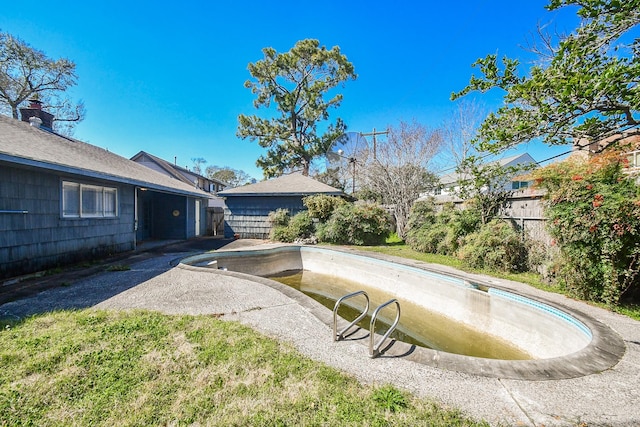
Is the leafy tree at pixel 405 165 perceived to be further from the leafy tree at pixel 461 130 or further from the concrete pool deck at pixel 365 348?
the concrete pool deck at pixel 365 348

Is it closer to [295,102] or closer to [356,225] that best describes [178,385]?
[356,225]

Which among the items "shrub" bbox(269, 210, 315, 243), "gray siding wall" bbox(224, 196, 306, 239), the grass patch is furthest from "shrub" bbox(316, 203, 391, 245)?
the grass patch

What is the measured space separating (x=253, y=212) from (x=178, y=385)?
11.8 metres

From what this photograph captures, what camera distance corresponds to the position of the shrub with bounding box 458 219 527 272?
22.0ft

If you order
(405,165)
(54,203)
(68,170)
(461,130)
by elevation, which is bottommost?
(54,203)

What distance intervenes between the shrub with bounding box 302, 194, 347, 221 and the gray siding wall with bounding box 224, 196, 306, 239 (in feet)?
3.71

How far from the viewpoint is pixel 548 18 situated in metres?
4.60

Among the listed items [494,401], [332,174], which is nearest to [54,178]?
[494,401]

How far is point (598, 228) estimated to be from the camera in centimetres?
417

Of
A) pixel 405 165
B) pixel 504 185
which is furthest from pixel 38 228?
pixel 405 165

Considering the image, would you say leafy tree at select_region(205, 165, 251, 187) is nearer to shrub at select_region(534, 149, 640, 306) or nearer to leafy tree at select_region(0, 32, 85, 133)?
leafy tree at select_region(0, 32, 85, 133)

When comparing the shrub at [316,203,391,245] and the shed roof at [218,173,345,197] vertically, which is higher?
the shed roof at [218,173,345,197]

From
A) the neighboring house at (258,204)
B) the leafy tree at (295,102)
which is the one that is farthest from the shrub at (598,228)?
the leafy tree at (295,102)

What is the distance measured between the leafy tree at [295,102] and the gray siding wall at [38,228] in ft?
51.3
